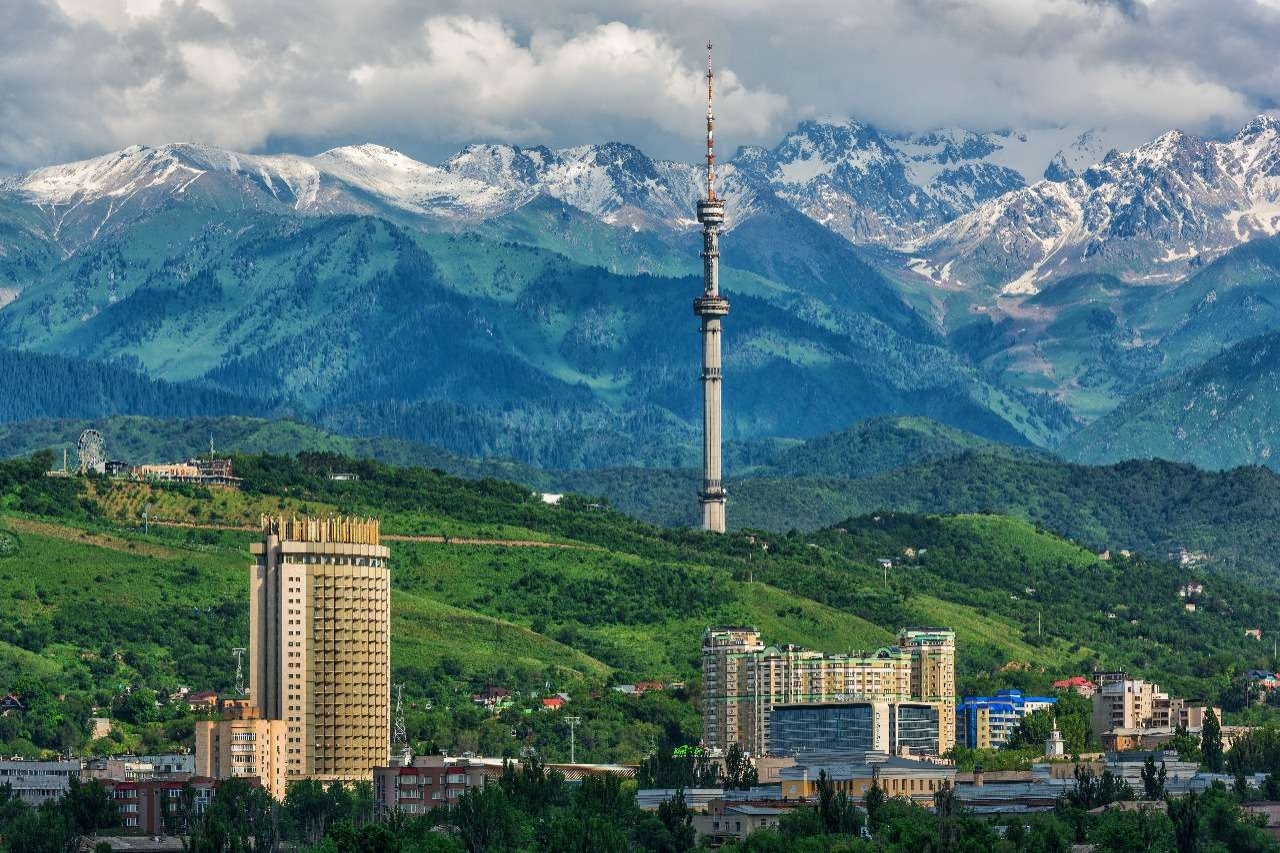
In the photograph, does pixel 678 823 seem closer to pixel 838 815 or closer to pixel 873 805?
pixel 838 815

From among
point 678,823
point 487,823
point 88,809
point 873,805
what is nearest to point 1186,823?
point 873,805

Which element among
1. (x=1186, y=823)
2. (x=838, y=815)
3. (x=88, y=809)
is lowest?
(x=1186, y=823)

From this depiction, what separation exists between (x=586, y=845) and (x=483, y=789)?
922 inches

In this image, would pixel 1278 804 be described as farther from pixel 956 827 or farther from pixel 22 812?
pixel 22 812

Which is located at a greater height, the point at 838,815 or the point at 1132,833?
the point at 838,815

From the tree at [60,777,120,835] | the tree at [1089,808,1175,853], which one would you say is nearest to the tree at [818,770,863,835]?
the tree at [1089,808,1175,853]

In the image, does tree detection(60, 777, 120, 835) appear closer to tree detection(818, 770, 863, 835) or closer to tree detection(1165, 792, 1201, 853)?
tree detection(818, 770, 863, 835)

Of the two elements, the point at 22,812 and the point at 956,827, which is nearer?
the point at 956,827

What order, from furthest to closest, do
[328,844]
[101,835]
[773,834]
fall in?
1. [101,835]
2. [773,834]
3. [328,844]

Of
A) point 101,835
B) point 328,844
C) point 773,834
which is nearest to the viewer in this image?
point 328,844

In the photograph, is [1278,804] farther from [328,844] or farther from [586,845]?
[328,844]

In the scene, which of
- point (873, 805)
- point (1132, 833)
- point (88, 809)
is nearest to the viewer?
point (1132, 833)

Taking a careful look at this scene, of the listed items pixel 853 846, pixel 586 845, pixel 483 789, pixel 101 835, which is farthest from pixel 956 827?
pixel 101 835

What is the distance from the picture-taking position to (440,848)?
17262 centimetres
